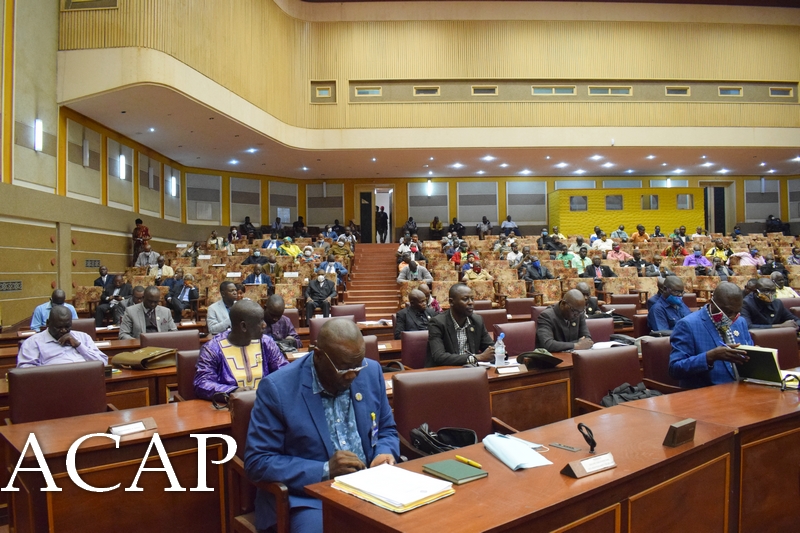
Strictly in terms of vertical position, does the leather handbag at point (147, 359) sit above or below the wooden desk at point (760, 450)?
above

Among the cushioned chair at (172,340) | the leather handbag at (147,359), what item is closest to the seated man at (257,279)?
the cushioned chair at (172,340)

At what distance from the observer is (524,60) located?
1692cm

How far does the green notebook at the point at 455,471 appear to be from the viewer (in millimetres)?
1933

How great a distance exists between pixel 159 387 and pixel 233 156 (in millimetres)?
13788

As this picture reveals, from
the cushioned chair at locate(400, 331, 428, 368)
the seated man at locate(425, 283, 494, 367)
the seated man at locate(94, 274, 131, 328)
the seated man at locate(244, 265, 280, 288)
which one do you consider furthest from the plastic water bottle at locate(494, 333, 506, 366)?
the seated man at locate(244, 265, 280, 288)

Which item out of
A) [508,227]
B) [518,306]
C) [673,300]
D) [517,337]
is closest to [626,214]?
[508,227]

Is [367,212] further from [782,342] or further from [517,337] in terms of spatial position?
[782,342]

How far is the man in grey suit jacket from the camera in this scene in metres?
6.01

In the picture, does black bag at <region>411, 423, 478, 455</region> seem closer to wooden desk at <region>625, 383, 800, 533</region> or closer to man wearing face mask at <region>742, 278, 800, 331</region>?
wooden desk at <region>625, 383, 800, 533</region>

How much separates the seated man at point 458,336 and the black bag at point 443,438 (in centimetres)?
159

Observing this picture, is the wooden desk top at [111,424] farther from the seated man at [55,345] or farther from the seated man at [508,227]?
the seated man at [508,227]

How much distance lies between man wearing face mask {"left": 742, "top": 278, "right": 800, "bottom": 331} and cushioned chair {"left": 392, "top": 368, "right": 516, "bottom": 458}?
13.3 ft

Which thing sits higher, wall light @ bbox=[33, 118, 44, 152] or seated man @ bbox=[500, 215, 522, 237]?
wall light @ bbox=[33, 118, 44, 152]

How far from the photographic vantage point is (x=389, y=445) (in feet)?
7.56
